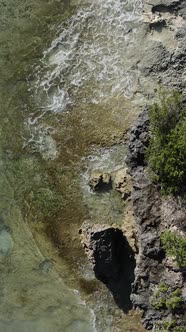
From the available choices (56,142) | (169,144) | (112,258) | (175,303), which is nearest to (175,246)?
(175,303)

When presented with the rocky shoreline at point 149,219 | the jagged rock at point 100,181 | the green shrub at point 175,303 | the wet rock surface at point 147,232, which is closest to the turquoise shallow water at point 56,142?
the jagged rock at point 100,181

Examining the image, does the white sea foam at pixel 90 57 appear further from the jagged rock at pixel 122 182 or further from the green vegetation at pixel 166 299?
the green vegetation at pixel 166 299

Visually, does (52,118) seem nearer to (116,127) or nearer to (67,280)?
(116,127)

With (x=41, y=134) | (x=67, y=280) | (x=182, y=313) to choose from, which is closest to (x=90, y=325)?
(x=67, y=280)

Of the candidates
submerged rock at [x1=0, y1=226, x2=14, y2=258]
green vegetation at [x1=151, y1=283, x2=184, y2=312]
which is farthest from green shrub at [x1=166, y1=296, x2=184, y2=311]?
submerged rock at [x1=0, y1=226, x2=14, y2=258]

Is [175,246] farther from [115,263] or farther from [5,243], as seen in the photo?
[5,243]
